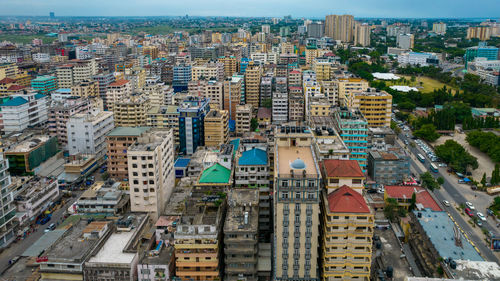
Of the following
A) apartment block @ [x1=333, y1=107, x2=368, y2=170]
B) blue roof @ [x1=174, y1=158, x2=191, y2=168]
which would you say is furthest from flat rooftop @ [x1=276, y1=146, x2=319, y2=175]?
blue roof @ [x1=174, y1=158, x2=191, y2=168]

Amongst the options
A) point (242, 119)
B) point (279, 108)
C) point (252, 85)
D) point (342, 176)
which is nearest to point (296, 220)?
point (342, 176)

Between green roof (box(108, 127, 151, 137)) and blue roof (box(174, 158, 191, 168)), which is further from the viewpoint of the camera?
blue roof (box(174, 158, 191, 168))

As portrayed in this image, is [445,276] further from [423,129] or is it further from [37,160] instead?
[37,160]

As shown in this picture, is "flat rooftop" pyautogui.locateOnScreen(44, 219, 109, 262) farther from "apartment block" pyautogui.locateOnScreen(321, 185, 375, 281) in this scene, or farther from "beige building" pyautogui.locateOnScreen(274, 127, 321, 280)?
"apartment block" pyautogui.locateOnScreen(321, 185, 375, 281)

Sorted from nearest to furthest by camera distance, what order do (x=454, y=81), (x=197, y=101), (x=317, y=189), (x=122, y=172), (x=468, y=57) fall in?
(x=317, y=189)
(x=122, y=172)
(x=197, y=101)
(x=454, y=81)
(x=468, y=57)

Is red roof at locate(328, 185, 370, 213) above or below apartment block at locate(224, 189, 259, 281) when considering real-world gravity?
above

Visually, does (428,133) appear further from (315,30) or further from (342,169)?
(315,30)

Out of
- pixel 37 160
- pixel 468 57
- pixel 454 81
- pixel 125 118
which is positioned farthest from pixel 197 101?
pixel 468 57
